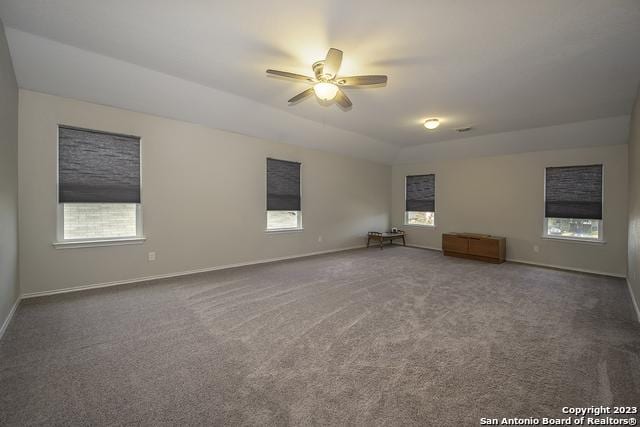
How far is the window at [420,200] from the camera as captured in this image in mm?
7180

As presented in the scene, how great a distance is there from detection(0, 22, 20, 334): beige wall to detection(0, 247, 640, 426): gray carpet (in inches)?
13.9

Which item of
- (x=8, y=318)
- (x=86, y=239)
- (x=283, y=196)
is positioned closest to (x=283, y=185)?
(x=283, y=196)

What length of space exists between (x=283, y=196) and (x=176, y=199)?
6.57ft

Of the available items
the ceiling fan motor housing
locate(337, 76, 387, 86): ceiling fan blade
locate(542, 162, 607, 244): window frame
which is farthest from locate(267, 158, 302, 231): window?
locate(542, 162, 607, 244): window frame

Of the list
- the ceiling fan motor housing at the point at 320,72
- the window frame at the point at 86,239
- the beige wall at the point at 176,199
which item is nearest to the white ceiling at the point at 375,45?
the ceiling fan motor housing at the point at 320,72

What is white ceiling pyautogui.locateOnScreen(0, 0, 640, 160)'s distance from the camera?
2.13 meters

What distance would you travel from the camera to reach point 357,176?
7070 mm

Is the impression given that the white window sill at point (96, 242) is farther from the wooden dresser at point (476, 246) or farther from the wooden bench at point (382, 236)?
the wooden dresser at point (476, 246)

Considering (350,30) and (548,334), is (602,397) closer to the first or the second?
(548,334)

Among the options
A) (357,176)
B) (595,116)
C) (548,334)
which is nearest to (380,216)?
(357,176)

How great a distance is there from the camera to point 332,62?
2398 mm

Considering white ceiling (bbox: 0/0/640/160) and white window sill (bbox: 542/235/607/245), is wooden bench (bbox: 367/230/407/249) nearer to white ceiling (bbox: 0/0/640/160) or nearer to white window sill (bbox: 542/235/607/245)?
white window sill (bbox: 542/235/607/245)

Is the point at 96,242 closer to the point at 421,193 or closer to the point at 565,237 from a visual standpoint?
the point at 421,193

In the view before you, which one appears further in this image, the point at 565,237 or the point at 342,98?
the point at 565,237
